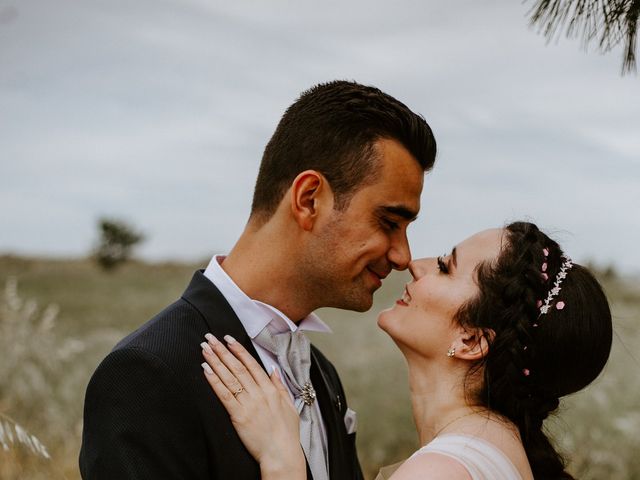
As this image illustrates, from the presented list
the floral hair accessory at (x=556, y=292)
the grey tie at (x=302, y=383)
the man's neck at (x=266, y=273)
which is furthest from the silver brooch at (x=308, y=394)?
the floral hair accessory at (x=556, y=292)

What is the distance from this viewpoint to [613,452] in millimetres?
6676

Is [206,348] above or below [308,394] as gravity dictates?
above

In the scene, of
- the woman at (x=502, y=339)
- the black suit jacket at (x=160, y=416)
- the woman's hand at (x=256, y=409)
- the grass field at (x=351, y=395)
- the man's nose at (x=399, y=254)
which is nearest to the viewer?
the black suit jacket at (x=160, y=416)

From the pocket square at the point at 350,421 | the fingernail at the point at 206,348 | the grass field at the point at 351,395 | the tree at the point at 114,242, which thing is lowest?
the tree at the point at 114,242

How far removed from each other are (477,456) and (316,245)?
1.00 m

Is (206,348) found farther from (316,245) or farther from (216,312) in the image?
(316,245)

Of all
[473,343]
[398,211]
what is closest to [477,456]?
[473,343]

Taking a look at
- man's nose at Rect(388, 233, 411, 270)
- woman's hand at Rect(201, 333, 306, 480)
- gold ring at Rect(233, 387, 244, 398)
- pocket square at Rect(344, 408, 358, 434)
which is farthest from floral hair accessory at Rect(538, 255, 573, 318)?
gold ring at Rect(233, 387, 244, 398)

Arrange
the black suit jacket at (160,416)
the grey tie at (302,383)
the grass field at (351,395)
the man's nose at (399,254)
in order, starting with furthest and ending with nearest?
the grass field at (351,395) → the man's nose at (399,254) → the grey tie at (302,383) → the black suit jacket at (160,416)

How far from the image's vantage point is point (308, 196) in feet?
9.92

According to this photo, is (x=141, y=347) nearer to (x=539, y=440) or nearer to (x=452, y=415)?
(x=452, y=415)

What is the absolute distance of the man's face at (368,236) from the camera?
9.91 ft

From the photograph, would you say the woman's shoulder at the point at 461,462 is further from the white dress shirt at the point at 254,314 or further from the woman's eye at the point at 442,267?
the woman's eye at the point at 442,267

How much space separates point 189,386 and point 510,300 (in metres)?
1.32
